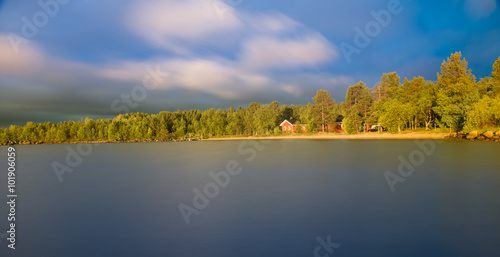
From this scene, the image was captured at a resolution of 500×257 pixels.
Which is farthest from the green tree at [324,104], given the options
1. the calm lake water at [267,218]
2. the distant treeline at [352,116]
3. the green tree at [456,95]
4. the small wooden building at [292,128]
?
the calm lake water at [267,218]

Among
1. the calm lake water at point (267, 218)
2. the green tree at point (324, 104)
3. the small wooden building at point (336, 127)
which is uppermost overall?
the green tree at point (324, 104)

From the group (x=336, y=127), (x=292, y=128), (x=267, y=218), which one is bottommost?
(x=267, y=218)

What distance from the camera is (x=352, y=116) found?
80875 mm

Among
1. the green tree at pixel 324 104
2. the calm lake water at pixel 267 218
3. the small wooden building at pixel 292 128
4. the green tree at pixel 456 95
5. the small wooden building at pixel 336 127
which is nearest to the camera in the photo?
the calm lake water at pixel 267 218

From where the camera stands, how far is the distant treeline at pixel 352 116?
2351 inches

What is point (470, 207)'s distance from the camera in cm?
1173

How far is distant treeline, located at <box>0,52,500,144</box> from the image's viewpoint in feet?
196

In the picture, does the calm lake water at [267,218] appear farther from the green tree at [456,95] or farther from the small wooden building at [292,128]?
the small wooden building at [292,128]

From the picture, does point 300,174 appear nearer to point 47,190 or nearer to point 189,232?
point 189,232

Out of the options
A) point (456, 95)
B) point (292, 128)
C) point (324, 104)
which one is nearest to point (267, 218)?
point (456, 95)

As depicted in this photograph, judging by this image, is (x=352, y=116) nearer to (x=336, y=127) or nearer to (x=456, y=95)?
(x=336, y=127)

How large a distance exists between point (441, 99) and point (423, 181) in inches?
2190

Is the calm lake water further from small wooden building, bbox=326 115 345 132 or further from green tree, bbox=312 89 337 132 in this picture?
small wooden building, bbox=326 115 345 132

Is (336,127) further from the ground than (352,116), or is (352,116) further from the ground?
(352,116)
